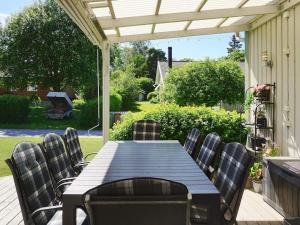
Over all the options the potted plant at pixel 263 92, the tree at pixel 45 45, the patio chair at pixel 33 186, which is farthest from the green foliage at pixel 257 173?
the tree at pixel 45 45

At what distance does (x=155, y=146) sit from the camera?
187 inches

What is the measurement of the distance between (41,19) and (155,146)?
57.6ft

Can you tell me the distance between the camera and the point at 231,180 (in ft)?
8.79

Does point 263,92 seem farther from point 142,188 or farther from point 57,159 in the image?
point 142,188

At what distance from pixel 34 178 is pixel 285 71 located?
4.26 m

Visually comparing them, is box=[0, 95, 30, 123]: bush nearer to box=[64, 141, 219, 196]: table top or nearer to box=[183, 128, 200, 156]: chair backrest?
box=[64, 141, 219, 196]: table top

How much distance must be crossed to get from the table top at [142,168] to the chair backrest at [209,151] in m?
0.15

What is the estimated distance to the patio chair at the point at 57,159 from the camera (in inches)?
132

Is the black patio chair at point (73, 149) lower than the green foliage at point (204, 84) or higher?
lower

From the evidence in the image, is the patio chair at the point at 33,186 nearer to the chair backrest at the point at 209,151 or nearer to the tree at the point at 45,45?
the chair backrest at the point at 209,151

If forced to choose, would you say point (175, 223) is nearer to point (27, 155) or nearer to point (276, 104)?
point (27, 155)

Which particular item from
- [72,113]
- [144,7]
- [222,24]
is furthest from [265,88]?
[72,113]

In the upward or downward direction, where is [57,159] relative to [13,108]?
downward

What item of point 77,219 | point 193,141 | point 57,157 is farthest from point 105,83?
point 77,219
